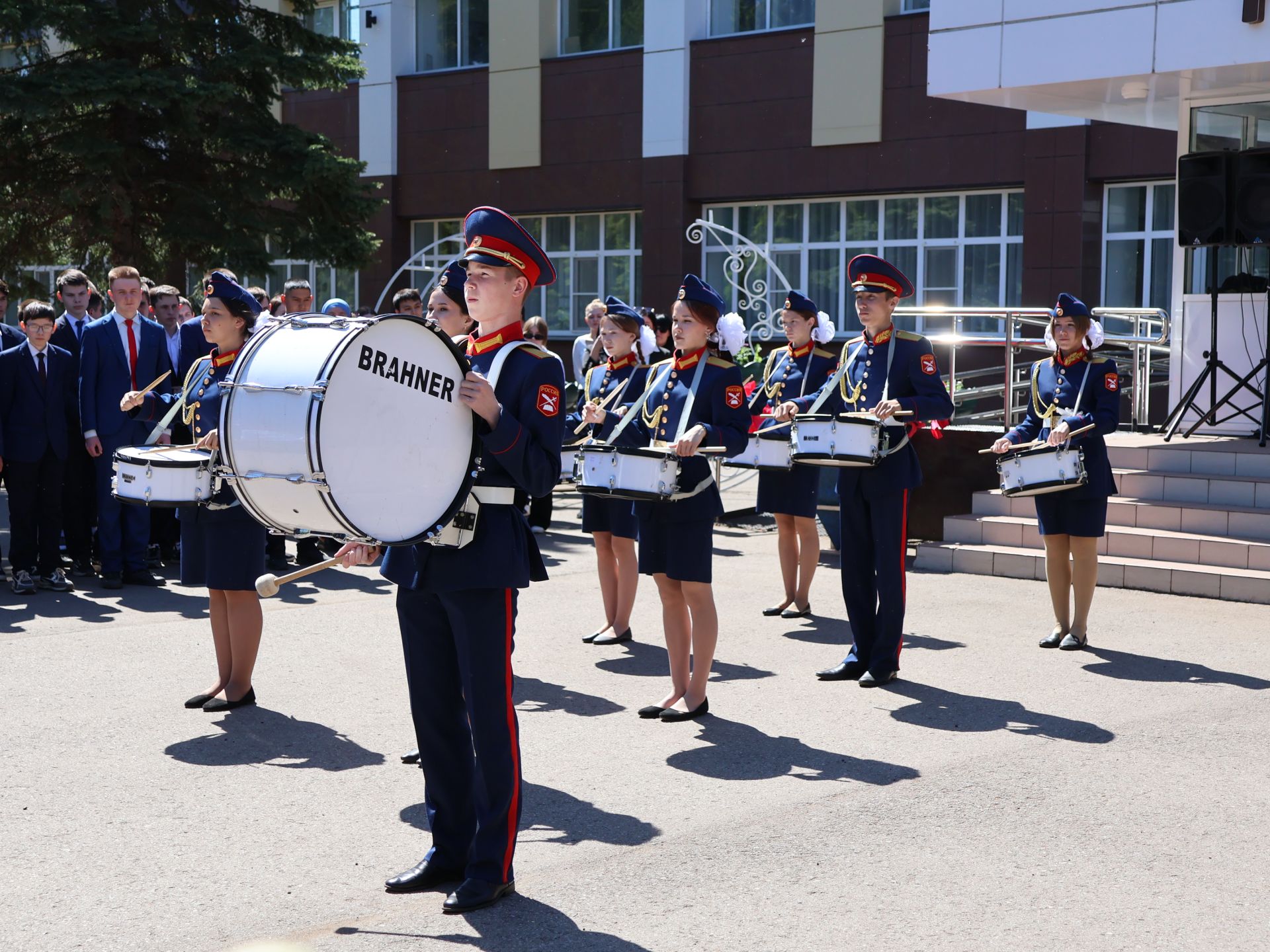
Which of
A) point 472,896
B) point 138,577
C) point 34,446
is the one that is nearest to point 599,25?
point 34,446

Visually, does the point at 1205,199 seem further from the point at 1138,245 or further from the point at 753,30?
the point at 753,30

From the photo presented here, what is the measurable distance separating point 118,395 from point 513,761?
682cm

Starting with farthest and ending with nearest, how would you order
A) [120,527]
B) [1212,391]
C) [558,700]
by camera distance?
[1212,391] → [120,527] → [558,700]

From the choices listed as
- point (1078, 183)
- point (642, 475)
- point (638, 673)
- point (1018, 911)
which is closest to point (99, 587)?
point (638, 673)

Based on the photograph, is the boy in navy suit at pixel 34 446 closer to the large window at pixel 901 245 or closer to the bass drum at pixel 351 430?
the bass drum at pixel 351 430

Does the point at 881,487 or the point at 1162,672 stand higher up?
the point at 881,487

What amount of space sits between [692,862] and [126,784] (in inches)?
90.6

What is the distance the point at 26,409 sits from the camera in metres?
10.1

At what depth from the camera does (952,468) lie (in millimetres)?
12164

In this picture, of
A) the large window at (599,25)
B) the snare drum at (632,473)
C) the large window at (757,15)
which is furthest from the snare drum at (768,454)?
the large window at (599,25)

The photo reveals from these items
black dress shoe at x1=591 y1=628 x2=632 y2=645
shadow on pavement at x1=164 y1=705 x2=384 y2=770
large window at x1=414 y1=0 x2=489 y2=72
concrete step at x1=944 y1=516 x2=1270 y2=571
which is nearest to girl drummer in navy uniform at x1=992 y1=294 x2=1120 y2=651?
concrete step at x1=944 y1=516 x2=1270 y2=571

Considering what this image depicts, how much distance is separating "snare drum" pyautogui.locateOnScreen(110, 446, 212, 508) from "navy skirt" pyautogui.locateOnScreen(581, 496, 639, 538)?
2428 millimetres

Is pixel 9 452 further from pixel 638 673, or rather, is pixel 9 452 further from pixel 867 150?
pixel 867 150

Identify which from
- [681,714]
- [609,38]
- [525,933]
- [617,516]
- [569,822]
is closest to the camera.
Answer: [525,933]
